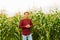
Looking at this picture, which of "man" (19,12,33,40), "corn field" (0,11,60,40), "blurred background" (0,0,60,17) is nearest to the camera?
"man" (19,12,33,40)

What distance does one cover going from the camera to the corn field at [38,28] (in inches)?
376

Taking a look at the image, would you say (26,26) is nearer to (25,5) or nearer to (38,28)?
(38,28)

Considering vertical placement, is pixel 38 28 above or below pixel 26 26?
below

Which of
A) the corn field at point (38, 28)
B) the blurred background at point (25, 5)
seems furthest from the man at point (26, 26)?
the blurred background at point (25, 5)

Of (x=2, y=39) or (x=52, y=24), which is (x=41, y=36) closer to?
(x=52, y=24)

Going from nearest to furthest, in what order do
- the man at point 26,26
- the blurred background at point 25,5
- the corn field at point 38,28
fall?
the man at point 26,26, the corn field at point 38,28, the blurred background at point 25,5

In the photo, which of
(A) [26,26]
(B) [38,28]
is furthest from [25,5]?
(A) [26,26]

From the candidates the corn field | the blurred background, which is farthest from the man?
the blurred background

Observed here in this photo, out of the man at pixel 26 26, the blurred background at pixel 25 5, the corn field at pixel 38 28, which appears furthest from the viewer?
the blurred background at pixel 25 5

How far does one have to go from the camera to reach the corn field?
9.55 metres

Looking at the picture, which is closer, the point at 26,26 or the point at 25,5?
the point at 26,26

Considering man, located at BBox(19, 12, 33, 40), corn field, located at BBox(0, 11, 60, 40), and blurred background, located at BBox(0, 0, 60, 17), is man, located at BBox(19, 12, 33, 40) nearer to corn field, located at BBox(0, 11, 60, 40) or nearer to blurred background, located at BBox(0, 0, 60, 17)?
corn field, located at BBox(0, 11, 60, 40)

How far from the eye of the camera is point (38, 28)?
9570 millimetres

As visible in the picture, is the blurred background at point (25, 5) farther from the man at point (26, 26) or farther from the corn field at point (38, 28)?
the man at point (26, 26)
